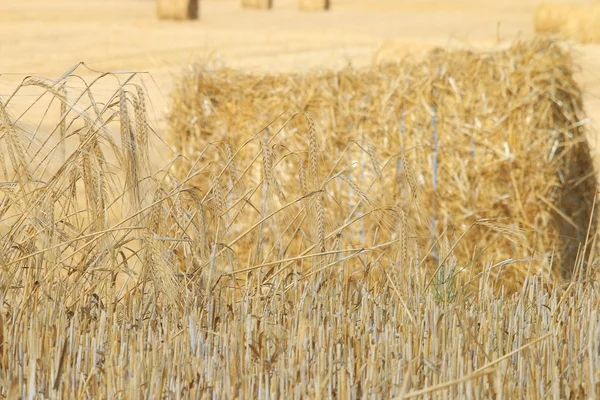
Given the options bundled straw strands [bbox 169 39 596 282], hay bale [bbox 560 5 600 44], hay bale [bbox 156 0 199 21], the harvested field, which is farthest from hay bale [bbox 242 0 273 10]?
the harvested field

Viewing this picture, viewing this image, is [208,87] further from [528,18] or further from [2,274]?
[528,18]

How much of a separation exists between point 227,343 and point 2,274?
1.95ft

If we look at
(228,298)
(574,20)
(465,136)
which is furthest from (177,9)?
(228,298)

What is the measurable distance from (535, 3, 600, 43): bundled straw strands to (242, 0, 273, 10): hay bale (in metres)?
8.38

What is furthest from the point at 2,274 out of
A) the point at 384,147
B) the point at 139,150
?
the point at 384,147

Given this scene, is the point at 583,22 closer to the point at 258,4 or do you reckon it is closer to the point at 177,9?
the point at 177,9

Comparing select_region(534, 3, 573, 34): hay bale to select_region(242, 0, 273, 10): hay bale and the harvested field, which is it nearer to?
select_region(242, 0, 273, 10): hay bale

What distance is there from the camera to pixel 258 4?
2227cm

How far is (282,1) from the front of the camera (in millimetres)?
28391

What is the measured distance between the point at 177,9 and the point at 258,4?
4933mm

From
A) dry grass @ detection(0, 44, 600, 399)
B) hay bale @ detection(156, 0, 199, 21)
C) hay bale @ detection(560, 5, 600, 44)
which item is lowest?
hay bale @ detection(156, 0, 199, 21)

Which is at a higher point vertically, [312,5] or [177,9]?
[177,9]

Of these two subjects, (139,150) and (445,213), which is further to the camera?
(445,213)

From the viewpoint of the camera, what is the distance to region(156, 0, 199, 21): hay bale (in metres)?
17.5
